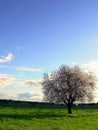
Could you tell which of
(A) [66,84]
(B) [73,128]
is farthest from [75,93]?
(B) [73,128]

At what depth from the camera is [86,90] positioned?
3088 inches

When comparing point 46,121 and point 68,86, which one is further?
point 68,86

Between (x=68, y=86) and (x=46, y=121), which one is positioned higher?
(x=68, y=86)

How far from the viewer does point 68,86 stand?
7775cm

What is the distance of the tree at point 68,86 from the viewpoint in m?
77.2

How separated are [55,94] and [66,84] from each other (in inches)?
124

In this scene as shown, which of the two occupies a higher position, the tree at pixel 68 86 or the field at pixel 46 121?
the tree at pixel 68 86

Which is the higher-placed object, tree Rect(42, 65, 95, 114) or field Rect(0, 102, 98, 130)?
tree Rect(42, 65, 95, 114)

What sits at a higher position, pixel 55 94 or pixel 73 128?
pixel 55 94

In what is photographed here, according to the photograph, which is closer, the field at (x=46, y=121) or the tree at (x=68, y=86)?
the field at (x=46, y=121)

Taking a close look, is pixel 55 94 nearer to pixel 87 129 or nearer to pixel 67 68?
pixel 67 68

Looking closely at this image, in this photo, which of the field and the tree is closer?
the field

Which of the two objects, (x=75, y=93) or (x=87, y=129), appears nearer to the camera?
(x=87, y=129)

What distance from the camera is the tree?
77.2 meters
